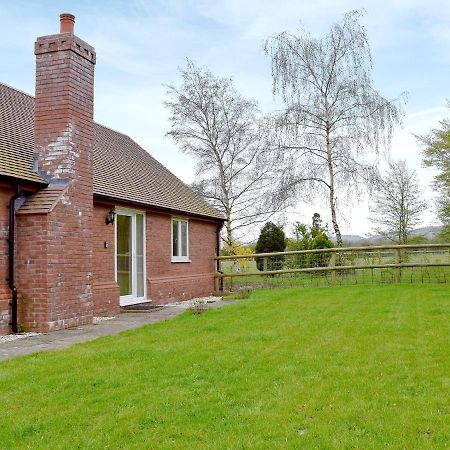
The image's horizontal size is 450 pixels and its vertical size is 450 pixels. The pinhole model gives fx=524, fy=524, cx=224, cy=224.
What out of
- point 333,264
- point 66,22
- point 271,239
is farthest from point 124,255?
point 271,239

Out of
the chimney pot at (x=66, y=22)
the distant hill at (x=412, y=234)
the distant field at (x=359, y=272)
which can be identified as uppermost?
the chimney pot at (x=66, y=22)

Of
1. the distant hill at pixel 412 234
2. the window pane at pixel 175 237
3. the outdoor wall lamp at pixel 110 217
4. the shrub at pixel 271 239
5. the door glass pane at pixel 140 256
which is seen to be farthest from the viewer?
the distant hill at pixel 412 234

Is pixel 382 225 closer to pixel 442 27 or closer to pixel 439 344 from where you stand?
pixel 442 27

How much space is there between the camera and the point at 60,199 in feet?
30.0

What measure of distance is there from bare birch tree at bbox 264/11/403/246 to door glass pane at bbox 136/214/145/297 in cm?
908

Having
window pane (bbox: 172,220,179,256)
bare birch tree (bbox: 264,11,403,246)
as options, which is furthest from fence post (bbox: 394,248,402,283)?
window pane (bbox: 172,220,179,256)

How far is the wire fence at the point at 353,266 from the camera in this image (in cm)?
1603

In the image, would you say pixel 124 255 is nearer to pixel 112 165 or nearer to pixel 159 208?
pixel 159 208

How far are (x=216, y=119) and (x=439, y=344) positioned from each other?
21889mm

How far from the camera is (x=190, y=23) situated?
1155cm

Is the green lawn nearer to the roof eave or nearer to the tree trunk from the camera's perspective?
the roof eave

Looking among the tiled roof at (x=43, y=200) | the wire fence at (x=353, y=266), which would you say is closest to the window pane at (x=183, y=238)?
the wire fence at (x=353, y=266)

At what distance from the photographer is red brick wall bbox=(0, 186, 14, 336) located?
28.3ft

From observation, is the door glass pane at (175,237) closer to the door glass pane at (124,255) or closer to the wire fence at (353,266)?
the wire fence at (353,266)
